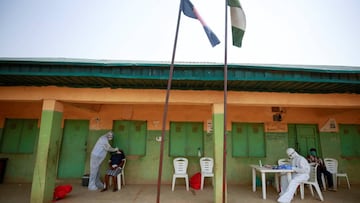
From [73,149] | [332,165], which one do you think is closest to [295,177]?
[332,165]

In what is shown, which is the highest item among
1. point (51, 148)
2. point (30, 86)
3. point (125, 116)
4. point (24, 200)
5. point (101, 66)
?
point (101, 66)

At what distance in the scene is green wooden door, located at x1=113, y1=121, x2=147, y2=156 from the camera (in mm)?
7479

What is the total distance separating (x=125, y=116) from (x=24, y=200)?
11.9 ft

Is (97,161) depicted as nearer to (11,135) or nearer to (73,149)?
(73,149)

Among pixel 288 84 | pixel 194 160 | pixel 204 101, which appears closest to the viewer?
pixel 288 84

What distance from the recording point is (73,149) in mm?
7492

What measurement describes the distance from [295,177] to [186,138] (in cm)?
360

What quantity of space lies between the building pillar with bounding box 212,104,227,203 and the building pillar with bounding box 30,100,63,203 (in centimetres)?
400

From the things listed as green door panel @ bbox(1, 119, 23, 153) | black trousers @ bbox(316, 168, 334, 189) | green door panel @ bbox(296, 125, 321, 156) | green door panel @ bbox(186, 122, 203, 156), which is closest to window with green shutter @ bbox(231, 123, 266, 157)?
green door panel @ bbox(186, 122, 203, 156)

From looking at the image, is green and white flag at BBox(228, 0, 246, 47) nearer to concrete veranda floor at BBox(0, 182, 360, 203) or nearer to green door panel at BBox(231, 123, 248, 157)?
concrete veranda floor at BBox(0, 182, 360, 203)

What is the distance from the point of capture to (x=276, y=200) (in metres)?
5.47

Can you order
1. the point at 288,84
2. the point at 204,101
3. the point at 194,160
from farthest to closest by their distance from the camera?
the point at 194,160 < the point at 204,101 < the point at 288,84

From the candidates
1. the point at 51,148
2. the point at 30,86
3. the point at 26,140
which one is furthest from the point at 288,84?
the point at 26,140

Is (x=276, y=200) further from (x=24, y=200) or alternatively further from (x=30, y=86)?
(x=30, y=86)
